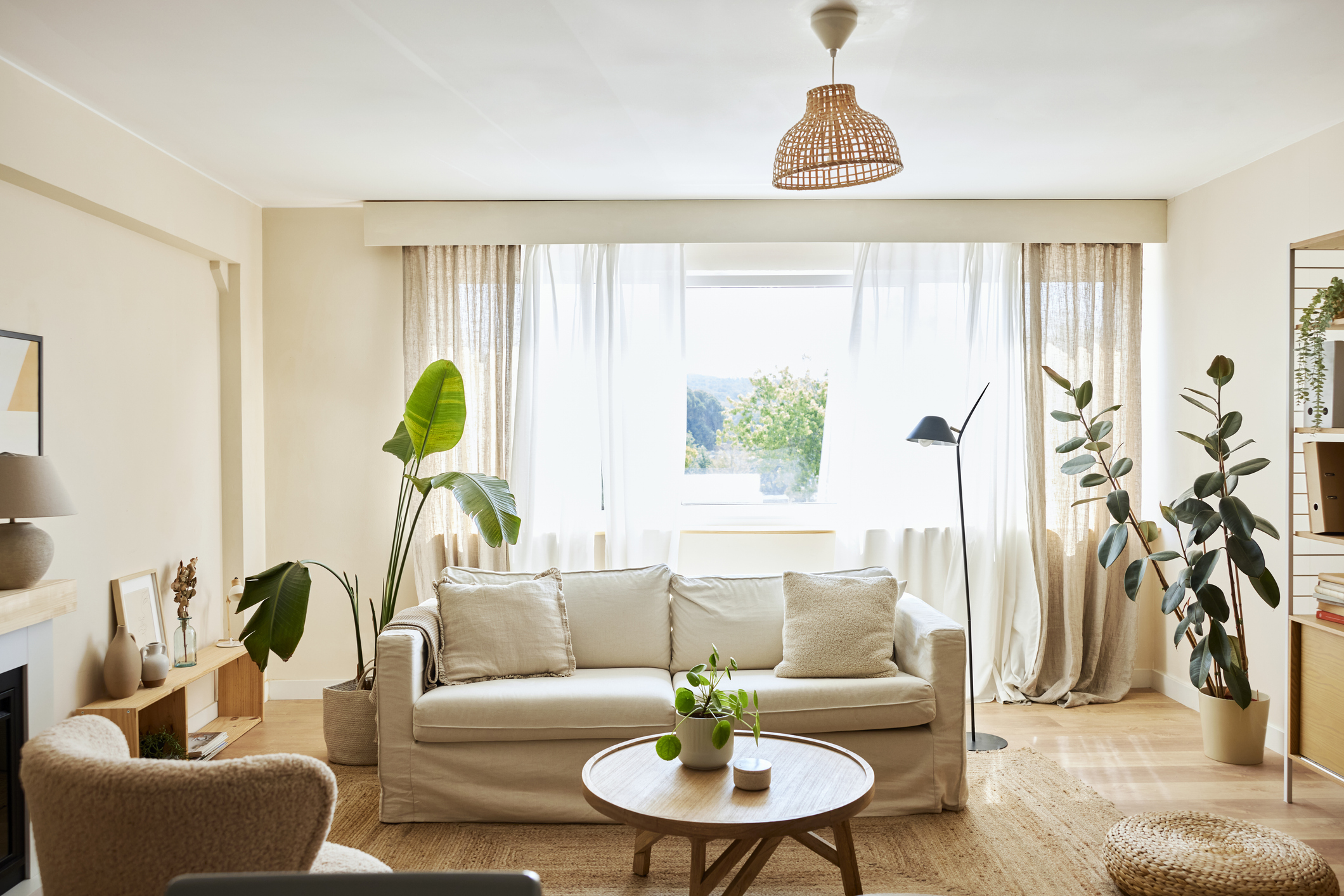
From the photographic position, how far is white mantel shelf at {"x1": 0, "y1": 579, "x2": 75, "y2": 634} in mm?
2629

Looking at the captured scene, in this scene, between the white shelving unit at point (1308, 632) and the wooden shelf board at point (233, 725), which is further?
the wooden shelf board at point (233, 725)

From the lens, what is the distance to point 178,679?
3742mm

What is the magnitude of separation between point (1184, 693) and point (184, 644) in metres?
4.89

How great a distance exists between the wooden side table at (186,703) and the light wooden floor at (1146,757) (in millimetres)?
113

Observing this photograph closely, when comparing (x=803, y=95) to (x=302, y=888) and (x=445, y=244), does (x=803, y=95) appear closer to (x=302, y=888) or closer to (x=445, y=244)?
(x=445, y=244)

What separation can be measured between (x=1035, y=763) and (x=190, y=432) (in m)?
4.07

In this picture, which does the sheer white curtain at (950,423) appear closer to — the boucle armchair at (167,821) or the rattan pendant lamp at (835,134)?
the rattan pendant lamp at (835,134)

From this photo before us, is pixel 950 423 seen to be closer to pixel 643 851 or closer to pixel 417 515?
pixel 417 515

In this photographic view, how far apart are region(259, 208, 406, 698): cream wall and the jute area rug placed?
1.61m

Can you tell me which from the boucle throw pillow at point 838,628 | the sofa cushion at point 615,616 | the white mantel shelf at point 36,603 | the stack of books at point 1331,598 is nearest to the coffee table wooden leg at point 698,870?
the boucle throw pillow at point 838,628

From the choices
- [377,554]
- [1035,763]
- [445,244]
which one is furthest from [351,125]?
[1035,763]

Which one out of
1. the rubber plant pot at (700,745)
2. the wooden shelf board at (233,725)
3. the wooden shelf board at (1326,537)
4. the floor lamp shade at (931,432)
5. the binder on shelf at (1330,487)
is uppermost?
the floor lamp shade at (931,432)

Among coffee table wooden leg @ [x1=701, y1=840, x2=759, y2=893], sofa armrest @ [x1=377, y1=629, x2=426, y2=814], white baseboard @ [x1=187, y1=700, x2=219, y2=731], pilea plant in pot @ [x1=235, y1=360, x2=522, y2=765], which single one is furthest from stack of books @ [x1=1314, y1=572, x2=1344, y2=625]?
white baseboard @ [x1=187, y1=700, x2=219, y2=731]

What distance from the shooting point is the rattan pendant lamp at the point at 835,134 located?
256 cm
